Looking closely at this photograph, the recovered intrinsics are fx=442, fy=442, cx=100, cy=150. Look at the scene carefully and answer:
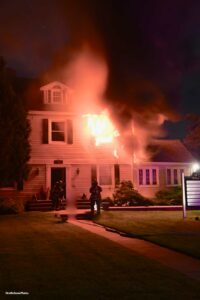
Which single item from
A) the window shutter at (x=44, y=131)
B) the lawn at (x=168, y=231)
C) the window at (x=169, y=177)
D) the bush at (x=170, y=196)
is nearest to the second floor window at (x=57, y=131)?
the window shutter at (x=44, y=131)

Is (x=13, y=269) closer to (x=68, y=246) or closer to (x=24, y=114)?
(x=68, y=246)

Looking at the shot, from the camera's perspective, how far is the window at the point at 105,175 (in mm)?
27359

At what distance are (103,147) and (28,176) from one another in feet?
16.2

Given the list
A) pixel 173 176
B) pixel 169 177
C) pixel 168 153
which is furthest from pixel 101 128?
pixel 168 153

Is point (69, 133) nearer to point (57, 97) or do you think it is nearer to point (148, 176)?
point (57, 97)

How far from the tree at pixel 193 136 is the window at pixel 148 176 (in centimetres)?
2012

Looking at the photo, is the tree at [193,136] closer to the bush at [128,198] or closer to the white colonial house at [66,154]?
the white colonial house at [66,154]

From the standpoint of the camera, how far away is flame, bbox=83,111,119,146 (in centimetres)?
2684

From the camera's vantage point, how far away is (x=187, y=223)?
54.3ft

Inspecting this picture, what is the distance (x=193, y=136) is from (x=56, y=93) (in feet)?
88.7

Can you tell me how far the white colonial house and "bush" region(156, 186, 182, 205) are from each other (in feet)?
6.41

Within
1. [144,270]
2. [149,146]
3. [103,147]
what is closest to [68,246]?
[144,270]

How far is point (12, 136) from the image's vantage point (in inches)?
914

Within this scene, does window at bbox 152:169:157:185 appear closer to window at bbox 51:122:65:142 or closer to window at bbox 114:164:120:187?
window at bbox 114:164:120:187
